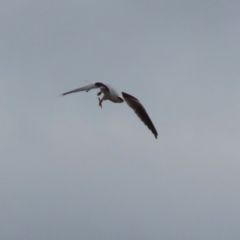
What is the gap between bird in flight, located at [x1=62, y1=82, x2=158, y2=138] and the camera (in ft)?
86.9

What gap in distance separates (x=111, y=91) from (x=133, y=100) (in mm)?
3503

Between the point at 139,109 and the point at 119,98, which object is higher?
the point at 139,109

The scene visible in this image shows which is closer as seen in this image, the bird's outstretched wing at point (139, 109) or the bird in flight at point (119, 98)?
the bird in flight at point (119, 98)

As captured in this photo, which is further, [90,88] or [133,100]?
[133,100]

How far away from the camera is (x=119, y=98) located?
28.2 metres

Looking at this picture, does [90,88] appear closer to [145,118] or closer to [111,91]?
[111,91]

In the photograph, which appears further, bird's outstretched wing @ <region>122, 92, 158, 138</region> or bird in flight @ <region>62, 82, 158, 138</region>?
bird's outstretched wing @ <region>122, 92, 158, 138</region>

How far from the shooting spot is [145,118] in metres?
31.0

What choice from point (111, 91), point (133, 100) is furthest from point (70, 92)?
point (133, 100)

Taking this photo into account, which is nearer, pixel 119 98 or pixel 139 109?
pixel 119 98

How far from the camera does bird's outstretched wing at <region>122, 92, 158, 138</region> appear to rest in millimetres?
30859

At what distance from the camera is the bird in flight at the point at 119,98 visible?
86.9 ft

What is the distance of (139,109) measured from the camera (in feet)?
102

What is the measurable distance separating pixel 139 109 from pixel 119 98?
2922 millimetres
